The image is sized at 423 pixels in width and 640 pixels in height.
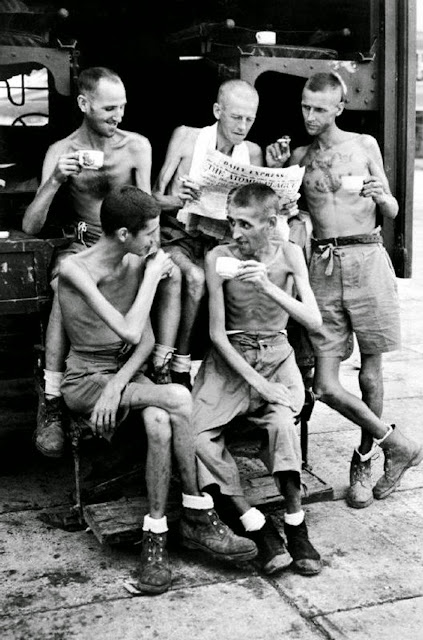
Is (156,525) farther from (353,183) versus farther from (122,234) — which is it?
(353,183)

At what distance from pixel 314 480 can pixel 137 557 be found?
3.36ft

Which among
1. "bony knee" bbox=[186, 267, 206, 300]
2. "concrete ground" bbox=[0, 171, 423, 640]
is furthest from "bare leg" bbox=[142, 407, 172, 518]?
"bony knee" bbox=[186, 267, 206, 300]

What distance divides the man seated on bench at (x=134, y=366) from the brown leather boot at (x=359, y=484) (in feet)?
2.95

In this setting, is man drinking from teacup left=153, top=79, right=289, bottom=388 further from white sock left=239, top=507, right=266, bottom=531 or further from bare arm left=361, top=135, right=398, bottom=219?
white sock left=239, top=507, right=266, bottom=531

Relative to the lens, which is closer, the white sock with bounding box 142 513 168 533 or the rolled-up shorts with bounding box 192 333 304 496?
the white sock with bounding box 142 513 168 533

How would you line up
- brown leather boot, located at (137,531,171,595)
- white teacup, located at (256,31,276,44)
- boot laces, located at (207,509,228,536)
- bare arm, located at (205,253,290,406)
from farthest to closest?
white teacup, located at (256,31,276,44) < bare arm, located at (205,253,290,406) < boot laces, located at (207,509,228,536) < brown leather boot, located at (137,531,171,595)

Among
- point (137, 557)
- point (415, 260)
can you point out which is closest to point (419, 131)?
point (415, 260)

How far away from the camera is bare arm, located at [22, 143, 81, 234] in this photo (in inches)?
165

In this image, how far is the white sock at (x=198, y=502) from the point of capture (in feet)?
12.8

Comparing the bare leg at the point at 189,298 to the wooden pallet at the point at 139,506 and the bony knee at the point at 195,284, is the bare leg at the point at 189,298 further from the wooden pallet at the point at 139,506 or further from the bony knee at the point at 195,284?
the wooden pallet at the point at 139,506

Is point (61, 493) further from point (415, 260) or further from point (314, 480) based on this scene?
point (415, 260)

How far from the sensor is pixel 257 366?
423 centimetres

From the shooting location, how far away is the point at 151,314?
4.40m

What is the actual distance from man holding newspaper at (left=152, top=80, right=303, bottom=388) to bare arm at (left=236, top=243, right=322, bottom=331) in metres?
0.38
